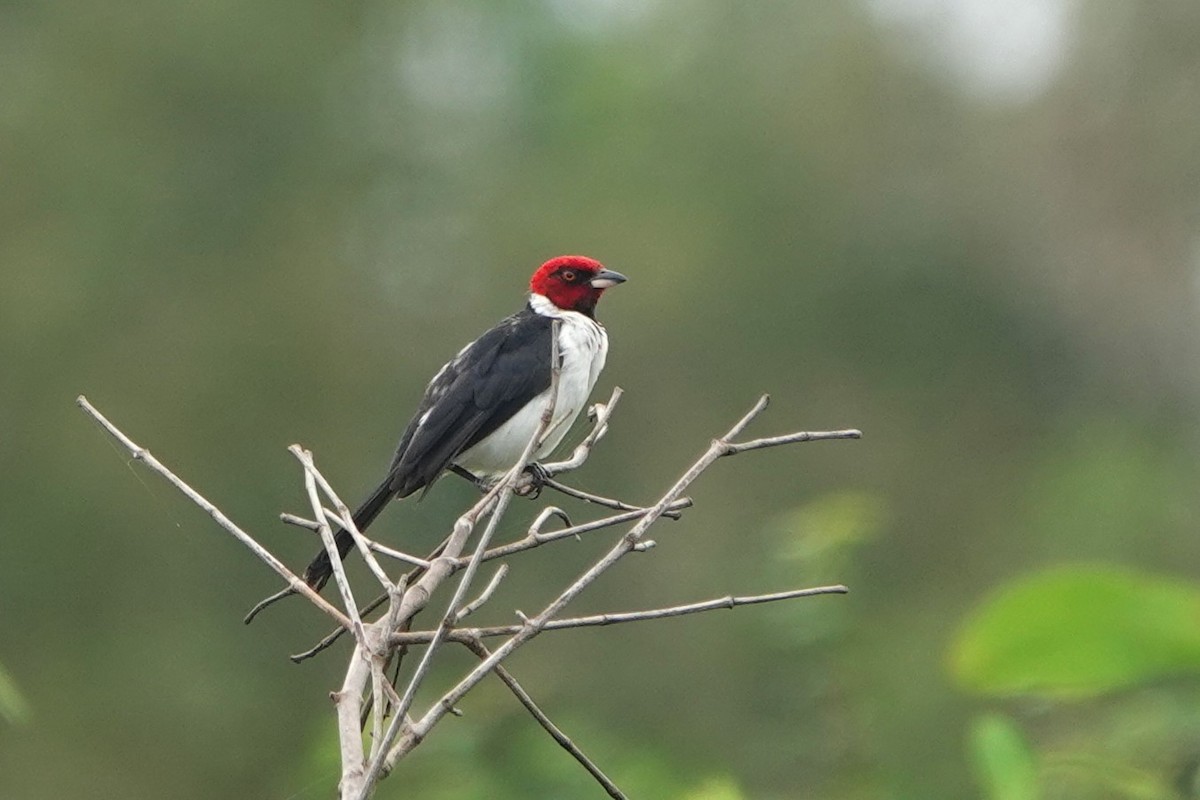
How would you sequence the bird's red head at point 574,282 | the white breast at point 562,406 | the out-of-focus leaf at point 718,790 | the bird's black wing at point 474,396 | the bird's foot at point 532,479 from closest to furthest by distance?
the out-of-focus leaf at point 718,790, the bird's foot at point 532,479, the bird's black wing at point 474,396, the white breast at point 562,406, the bird's red head at point 574,282

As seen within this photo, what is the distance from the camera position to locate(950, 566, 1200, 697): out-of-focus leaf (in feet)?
7.34

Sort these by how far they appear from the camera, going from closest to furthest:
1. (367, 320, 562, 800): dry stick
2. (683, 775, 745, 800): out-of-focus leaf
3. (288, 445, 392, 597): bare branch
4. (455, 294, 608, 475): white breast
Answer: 1. (367, 320, 562, 800): dry stick
2. (288, 445, 392, 597): bare branch
3. (683, 775, 745, 800): out-of-focus leaf
4. (455, 294, 608, 475): white breast

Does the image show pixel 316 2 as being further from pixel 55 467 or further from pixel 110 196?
pixel 55 467

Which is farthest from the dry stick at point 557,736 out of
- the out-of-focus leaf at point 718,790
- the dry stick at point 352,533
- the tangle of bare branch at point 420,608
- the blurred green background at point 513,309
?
the blurred green background at point 513,309

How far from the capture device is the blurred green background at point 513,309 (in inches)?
663

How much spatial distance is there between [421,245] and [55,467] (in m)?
5.30

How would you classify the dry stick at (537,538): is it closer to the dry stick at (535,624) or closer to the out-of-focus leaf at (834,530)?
the dry stick at (535,624)

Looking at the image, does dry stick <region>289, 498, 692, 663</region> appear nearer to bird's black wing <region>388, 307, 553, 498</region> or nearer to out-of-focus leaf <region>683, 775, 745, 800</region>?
out-of-focus leaf <region>683, 775, 745, 800</region>

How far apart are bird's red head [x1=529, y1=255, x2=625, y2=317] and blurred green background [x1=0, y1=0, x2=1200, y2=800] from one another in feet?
14.3

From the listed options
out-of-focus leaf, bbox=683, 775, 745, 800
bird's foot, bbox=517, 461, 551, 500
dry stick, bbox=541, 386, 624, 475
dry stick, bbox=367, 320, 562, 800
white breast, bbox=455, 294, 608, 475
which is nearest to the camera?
dry stick, bbox=367, 320, 562, 800

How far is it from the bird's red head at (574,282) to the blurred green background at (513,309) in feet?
14.3

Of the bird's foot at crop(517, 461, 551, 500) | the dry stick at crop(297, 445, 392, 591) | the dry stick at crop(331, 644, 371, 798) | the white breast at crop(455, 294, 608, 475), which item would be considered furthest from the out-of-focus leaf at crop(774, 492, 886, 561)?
the dry stick at crop(331, 644, 371, 798)

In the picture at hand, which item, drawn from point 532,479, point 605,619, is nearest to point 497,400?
point 532,479

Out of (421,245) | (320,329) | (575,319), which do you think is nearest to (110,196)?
(320,329)
